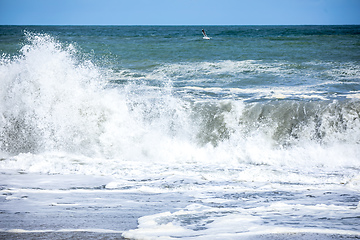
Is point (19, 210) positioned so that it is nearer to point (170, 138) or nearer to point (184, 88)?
point (170, 138)

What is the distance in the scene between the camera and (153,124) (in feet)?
22.3

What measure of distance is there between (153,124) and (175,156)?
1.13m

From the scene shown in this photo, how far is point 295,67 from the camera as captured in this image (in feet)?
40.6

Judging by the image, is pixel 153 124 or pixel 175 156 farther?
pixel 153 124

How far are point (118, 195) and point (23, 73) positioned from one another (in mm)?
4611

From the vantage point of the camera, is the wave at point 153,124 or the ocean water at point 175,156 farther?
the wave at point 153,124

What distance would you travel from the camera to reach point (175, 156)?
5.92 m

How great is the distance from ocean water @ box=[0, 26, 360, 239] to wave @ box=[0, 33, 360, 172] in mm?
22

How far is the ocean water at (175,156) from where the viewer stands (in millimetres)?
2906

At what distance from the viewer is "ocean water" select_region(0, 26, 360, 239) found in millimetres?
2906

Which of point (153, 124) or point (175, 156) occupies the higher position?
point (153, 124)

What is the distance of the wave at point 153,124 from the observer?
19.6 ft

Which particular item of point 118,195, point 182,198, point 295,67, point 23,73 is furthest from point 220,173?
point 295,67

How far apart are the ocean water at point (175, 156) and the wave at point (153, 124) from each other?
22 mm
